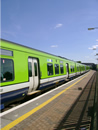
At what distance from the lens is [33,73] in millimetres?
6426

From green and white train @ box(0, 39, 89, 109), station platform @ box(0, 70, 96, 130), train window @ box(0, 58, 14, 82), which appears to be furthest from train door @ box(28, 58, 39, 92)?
station platform @ box(0, 70, 96, 130)

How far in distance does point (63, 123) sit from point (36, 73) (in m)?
3.75

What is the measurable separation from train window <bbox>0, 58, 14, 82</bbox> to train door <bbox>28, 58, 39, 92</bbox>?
4.72 feet

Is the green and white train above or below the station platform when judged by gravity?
above

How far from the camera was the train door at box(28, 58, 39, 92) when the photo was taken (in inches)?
242

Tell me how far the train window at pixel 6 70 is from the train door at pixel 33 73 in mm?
1438

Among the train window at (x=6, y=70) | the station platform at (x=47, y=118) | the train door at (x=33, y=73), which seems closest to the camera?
the station platform at (x=47, y=118)

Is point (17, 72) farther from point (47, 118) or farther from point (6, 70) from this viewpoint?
point (47, 118)

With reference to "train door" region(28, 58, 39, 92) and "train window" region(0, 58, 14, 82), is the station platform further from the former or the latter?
"train door" region(28, 58, 39, 92)

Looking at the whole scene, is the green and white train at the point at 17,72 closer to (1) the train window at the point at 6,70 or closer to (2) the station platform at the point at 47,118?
(1) the train window at the point at 6,70

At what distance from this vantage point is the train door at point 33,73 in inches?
242

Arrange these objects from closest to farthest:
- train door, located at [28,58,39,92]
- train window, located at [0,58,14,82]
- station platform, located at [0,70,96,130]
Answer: station platform, located at [0,70,96,130]
train window, located at [0,58,14,82]
train door, located at [28,58,39,92]

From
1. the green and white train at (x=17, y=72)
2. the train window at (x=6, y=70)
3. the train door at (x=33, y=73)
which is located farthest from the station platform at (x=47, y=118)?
the train door at (x=33, y=73)

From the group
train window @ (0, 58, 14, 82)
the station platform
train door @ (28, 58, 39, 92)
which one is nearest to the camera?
the station platform
